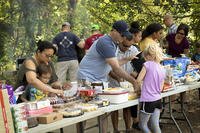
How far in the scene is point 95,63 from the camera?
4461mm

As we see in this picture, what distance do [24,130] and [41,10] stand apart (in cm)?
876

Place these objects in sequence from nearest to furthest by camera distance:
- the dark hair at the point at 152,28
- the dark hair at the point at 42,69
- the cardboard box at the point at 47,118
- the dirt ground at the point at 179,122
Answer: the cardboard box at the point at 47,118, the dark hair at the point at 42,69, the dark hair at the point at 152,28, the dirt ground at the point at 179,122

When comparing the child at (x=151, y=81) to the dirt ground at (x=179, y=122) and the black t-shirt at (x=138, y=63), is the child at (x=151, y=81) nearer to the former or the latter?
the black t-shirt at (x=138, y=63)

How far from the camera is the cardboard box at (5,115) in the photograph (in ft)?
8.98

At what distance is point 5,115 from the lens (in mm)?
2762

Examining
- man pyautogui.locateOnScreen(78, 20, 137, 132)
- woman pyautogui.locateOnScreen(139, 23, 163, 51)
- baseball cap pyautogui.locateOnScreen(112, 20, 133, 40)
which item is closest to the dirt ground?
woman pyautogui.locateOnScreen(139, 23, 163, 51)

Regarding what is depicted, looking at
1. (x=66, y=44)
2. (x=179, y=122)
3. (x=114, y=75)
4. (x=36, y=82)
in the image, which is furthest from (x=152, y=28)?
(x=66, y=44)

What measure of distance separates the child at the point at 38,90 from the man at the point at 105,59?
0.55 m

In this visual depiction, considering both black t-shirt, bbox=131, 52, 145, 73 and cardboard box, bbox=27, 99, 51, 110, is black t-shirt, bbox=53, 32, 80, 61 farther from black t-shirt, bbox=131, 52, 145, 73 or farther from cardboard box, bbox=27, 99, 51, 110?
cardboard box, bbox=27, 99, 51, 110

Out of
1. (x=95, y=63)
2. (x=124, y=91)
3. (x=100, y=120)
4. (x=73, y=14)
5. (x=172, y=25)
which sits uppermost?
(x=73, y=14)

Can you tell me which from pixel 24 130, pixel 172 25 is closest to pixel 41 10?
pixel 172 25

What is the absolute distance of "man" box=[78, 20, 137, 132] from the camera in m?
4.23

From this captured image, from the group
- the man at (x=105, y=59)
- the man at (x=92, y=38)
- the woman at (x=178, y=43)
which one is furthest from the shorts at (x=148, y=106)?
the man at (x=92, y=38)

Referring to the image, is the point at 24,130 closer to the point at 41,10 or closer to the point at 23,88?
the point at 23,88
